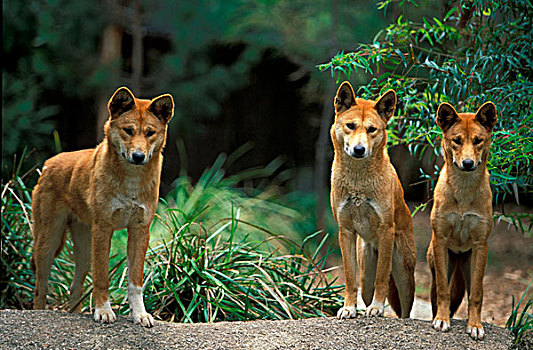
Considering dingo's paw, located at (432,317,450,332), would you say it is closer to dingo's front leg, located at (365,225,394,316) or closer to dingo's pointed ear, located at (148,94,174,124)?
dingo's front leg, located at (365,225,394,316)

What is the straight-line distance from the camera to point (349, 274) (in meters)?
3.24

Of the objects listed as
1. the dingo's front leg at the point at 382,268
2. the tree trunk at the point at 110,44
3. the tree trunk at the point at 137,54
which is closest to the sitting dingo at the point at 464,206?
the dingo's front leg at the point at 382,268

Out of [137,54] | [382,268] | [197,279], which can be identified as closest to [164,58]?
[137,54]

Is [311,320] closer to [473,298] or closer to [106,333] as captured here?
[473,298]

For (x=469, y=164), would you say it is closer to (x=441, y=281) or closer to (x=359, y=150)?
(x=359, y=150)

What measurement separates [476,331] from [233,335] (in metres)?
1.19

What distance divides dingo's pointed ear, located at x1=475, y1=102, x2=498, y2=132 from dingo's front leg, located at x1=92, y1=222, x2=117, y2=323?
192 centimetres

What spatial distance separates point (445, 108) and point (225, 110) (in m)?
6.12

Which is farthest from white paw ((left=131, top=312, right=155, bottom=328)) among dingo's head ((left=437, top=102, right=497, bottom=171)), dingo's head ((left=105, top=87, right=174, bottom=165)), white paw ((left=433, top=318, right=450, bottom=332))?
dingo's head ((left=437, top=102, right=497, bottom=171))

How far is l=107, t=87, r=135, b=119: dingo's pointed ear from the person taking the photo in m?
3.06

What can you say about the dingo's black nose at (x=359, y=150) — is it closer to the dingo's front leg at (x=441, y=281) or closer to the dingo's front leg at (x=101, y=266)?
the dingo's front leg at (x=441, y=281)

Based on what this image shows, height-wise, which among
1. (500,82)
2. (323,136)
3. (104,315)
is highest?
(500,82)

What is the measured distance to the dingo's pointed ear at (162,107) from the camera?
3.11m

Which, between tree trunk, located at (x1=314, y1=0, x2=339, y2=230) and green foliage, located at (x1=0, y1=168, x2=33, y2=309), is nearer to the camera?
green foliage, located at (x1=0, y1=168, x2=33, y2=309)
